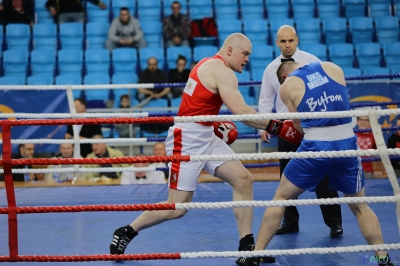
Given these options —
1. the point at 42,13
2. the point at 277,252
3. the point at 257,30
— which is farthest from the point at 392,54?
the point at 277,252

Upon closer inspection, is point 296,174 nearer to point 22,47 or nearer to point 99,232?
point 99,232

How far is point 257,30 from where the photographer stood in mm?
9945

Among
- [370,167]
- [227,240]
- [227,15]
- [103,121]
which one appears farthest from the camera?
[227,15]

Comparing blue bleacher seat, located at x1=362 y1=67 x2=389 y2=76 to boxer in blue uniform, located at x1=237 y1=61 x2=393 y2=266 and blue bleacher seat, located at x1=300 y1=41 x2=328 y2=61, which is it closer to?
blue bleacher seat, located at x1=300 y1=41 x2=328 y2=61

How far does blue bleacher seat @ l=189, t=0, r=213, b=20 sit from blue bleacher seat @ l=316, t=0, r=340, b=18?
2013 millimetres

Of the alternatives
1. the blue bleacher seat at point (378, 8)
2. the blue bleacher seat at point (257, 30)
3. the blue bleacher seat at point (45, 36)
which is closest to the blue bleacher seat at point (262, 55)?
the blue bleacher seat at point (257, 30)

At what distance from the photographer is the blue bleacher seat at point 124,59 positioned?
9352mm

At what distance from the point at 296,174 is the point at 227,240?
3.15 feet

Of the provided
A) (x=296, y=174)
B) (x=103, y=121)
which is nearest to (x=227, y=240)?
(x=296, y=174)

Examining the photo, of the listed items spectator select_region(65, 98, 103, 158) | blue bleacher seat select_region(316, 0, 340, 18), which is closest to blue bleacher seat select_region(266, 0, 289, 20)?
blue bleacher seat select_region(316, 0, 340, 18)

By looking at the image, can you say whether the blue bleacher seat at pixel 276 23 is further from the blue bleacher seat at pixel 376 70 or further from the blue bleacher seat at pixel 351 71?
the blue bleacher seat at pixel 376 70

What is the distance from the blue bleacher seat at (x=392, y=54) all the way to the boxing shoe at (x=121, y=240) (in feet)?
23.6

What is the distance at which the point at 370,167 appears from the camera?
6.73 m

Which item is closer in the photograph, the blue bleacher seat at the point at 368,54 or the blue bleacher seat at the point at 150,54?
the blue bleacher seat at the point at 150,54
